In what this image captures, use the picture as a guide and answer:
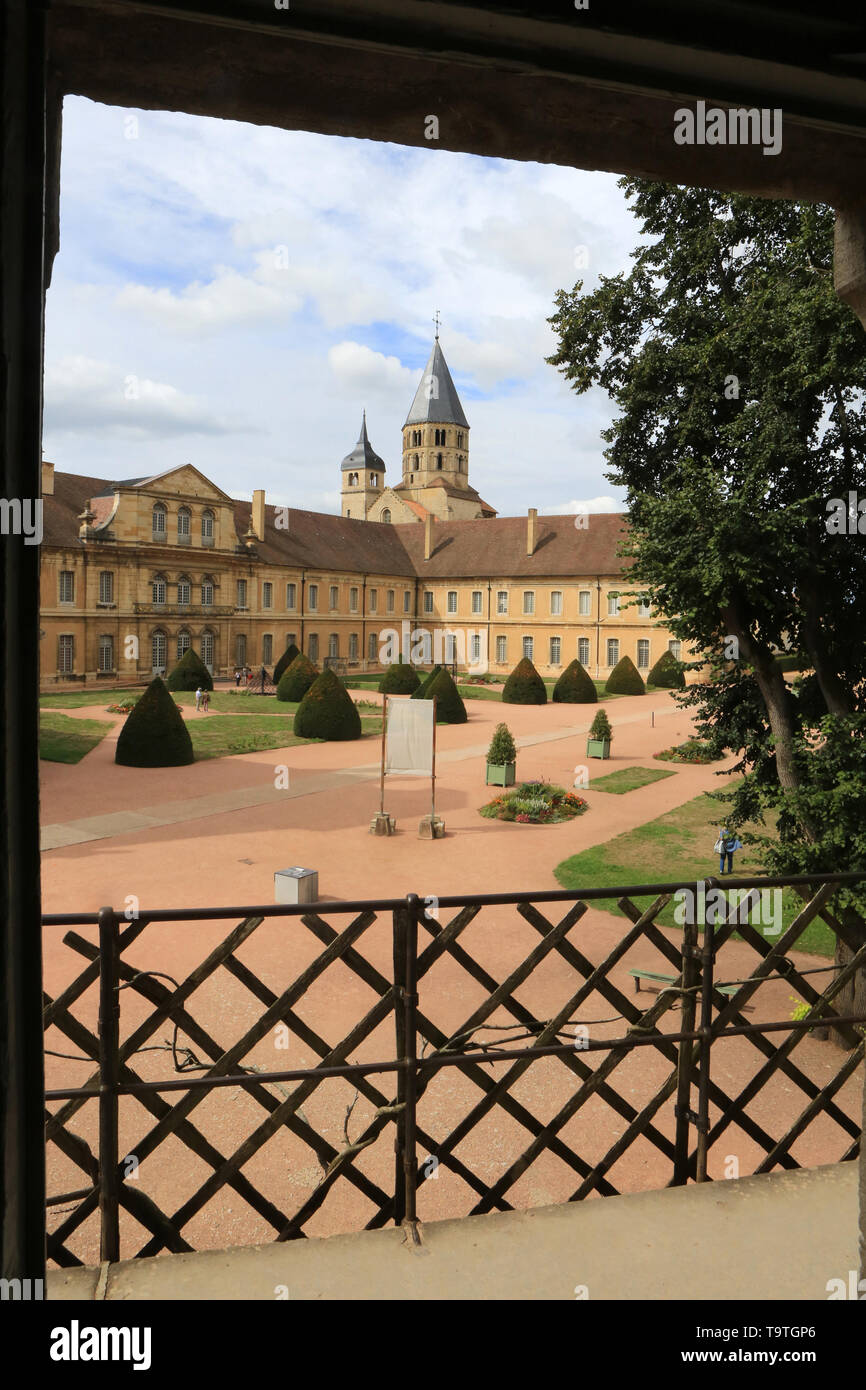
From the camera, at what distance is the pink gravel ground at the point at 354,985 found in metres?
4.89

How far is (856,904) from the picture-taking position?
17.8 ft

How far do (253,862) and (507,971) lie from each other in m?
4.65

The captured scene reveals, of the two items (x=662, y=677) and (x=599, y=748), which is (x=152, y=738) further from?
(x=662, y=677)

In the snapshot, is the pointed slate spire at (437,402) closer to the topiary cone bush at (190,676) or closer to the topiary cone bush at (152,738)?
the topiary cone bush at (190,676)

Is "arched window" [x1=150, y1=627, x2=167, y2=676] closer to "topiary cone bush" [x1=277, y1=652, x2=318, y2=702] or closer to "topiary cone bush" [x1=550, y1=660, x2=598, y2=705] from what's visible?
"topiary cone bush" [x1=277, y1=652, x2=318, y2=702]

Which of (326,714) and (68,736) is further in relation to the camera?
(326,714)

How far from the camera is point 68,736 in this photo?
2181cm

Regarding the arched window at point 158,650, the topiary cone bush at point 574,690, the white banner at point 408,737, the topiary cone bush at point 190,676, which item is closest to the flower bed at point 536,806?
the white banner at point 408,737

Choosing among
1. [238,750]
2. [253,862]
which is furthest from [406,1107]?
[238,750]

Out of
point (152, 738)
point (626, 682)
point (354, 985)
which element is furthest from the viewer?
point (626, 682)

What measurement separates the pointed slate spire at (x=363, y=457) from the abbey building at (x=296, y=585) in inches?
1242

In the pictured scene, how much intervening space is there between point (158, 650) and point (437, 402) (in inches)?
1846

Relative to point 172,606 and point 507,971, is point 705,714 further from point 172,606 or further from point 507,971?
point 172,606

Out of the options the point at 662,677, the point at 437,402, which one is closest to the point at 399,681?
the point at 662,677
